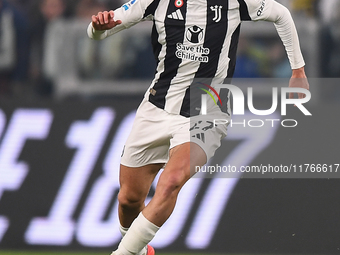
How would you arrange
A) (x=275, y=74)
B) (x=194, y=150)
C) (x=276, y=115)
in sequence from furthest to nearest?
(x=275, y=74) → (x=276, y=115) → (x=194, y=150)

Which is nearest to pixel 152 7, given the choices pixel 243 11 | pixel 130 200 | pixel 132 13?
pixel 132 13

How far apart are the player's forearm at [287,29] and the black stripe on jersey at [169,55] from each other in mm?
672

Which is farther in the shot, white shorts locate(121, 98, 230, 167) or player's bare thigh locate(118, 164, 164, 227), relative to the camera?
player's bare thigh locate(118, 164, 164, 227)

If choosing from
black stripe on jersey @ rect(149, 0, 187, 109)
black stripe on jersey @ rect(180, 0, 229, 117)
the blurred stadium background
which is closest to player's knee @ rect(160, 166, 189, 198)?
black stripe on jersey @ rect(180, 0, 229, 117)

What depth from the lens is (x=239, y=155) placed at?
678 cm

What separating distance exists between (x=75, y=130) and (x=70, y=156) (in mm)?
262

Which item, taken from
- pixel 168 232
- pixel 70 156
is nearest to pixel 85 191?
pixel 70 156

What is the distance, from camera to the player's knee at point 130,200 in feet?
17.7

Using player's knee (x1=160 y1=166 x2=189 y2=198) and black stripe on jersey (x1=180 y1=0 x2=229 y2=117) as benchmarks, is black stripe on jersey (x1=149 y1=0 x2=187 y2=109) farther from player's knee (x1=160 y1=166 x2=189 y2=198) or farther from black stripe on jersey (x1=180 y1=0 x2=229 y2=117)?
player's knee (x1=160 y1=166 x2=189 y2=198)

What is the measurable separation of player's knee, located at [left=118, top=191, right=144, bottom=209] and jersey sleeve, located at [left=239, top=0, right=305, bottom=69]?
5.14 ft

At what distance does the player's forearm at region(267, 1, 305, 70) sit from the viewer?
5145 millimetres

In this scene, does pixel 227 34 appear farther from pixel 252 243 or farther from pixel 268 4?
pixel 252 243

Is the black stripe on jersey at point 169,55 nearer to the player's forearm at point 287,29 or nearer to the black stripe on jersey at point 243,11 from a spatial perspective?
the black stripe on jersey at point 243,11

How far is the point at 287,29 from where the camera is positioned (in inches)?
205
